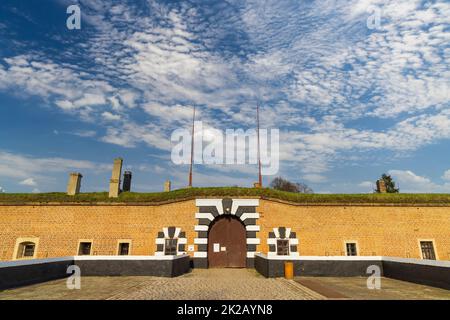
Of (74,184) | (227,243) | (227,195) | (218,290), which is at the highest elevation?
(74,184)

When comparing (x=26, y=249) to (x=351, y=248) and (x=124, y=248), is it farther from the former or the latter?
(x=351, y=248)

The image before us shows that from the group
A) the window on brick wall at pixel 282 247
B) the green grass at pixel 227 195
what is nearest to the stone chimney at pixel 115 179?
the green grass at pixel 227 195

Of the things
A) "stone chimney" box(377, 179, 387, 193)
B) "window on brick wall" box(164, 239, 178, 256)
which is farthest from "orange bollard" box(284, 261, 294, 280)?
"stone chimney" box(377, 179, 387, 193)

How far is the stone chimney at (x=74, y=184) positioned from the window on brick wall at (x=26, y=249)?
13.8 ft

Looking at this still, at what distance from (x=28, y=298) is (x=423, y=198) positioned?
2345 cm

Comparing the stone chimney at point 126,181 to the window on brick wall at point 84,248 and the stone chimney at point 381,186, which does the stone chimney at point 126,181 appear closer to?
the window on brick wall at point 84,248

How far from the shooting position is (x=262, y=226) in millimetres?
18641

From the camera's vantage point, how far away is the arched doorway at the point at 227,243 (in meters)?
18.2

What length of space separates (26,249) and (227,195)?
1465cm

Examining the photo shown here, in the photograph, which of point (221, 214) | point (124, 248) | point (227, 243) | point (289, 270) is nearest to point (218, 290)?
point (289, 270)

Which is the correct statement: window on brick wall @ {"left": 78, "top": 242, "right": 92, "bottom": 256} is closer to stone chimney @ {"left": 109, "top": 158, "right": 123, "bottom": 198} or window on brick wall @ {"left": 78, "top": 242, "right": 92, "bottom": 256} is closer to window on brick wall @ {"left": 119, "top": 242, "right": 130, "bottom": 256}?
window on brick wall @ {"left": 119, "top": 242, "right": 130, "bottom": 256}
